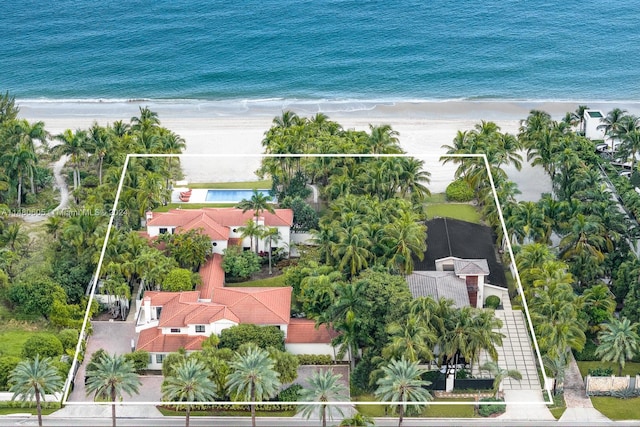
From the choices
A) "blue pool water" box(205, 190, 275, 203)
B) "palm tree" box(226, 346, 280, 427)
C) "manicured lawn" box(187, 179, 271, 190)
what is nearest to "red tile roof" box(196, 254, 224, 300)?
"blue pool water" box(205, 190, 275, 203)

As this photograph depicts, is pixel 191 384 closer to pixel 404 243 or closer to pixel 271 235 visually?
pixel 404 243

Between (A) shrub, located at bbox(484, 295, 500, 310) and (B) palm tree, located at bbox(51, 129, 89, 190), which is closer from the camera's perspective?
(A) shrub, located at bbox(484, 295, 500, 310)

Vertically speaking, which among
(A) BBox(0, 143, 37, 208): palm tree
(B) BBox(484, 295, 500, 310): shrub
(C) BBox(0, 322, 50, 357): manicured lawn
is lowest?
(C) BBox(0, 322, 50, 357): manicured lawn

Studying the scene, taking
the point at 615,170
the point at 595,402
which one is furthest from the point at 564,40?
the point at 595,402

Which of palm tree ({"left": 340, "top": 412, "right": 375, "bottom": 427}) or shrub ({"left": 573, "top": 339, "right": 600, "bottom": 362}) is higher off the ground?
shrub ({"left": 573, "top": 339, "right": 600, "bottom": 362})

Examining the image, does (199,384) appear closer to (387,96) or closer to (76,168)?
(76,168)

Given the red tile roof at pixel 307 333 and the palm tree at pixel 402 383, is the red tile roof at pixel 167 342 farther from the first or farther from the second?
the palm tree at pixel 402 383

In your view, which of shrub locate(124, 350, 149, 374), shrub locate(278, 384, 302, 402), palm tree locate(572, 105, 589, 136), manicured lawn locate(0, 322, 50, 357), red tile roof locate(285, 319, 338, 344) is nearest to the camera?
shrub locate(278, 384, 302, 402)

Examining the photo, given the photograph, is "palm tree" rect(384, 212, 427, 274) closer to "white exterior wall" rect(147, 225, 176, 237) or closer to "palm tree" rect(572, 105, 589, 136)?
"white exterior wall" rect(147, 225, 176, 237)
